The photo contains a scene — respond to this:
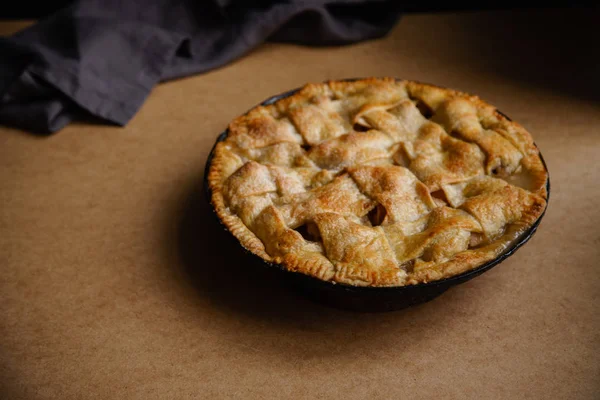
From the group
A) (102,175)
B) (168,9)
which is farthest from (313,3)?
(102,175)

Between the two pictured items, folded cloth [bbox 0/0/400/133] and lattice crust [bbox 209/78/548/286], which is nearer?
lattice crust [bbox 209/78/548/286]

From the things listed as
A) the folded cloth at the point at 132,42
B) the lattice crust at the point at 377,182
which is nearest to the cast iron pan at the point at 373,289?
the lattice crust at the point at 377,182

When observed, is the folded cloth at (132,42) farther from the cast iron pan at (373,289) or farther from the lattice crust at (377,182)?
the cast iron pan at (373,289)

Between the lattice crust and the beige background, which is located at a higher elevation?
the lattice crust

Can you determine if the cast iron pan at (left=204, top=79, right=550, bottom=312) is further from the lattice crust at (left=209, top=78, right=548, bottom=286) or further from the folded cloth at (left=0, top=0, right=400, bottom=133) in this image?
the folded cloth at (left=0, top=0, right=400, bottom=133)

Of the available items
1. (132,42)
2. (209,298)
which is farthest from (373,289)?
(132,42)

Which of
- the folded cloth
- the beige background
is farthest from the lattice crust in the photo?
the folded cloth
